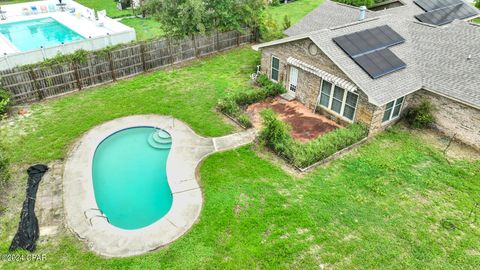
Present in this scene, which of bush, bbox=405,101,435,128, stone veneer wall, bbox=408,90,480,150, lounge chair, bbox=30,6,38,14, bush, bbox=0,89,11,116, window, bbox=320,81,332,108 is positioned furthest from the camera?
lounge chair, bbox=30,6,38,14

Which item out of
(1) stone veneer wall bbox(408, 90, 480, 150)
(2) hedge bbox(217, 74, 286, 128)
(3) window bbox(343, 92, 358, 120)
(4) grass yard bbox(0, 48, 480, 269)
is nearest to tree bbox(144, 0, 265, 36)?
(2) hedge bbox(217, 74, 286, 128)

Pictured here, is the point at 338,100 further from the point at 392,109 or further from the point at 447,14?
the point at 447,14

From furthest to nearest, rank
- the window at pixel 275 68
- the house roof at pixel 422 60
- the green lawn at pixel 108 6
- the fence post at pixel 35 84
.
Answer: the green lawn at pixel 108 6 < the window at pixel 275 68 < the fence post at pixel 35 84 < the house roof at pixel 422 60

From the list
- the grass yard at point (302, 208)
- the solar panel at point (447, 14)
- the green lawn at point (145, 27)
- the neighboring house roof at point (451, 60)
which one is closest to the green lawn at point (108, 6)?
the green lawn at point (145, 27)

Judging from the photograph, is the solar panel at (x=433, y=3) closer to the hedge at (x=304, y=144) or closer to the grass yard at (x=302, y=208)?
the grass yard at (x=302, y=208)

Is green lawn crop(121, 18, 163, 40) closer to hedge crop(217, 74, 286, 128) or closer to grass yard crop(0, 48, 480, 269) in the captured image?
hedge crop(217, 74, 286, 128)

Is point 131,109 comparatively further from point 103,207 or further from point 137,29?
point 137,29
